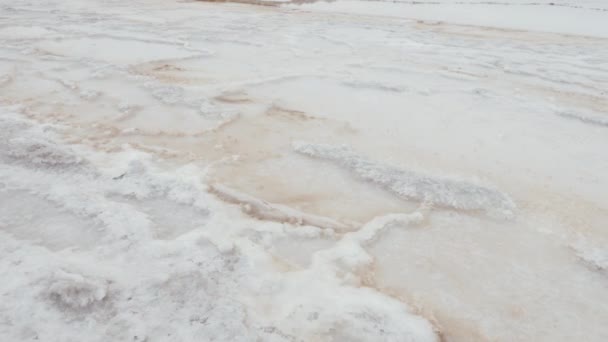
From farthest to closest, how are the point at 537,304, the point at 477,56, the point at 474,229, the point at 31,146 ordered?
the point at 477,56
the point at 31,146
the point at 474,229
the point at 537,304

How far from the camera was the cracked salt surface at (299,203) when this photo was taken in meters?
1.64

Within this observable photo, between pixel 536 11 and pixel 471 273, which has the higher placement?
pixel 536 11

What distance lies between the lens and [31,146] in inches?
112

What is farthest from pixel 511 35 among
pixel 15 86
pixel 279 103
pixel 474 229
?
pixel 15 86

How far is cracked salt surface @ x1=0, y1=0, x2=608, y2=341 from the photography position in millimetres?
1637

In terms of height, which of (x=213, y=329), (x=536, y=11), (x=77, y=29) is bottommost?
(x=213, y=329)

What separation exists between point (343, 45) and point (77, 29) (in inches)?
205

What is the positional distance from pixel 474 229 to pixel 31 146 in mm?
2873

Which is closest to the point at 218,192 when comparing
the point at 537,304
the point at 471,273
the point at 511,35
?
the point at 471,273

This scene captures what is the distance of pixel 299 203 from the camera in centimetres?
242

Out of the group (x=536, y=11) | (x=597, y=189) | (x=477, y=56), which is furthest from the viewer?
(x=536, y=11)

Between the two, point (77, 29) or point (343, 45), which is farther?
point (77, 29)

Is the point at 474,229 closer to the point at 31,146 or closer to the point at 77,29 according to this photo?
→ the point at 31,146

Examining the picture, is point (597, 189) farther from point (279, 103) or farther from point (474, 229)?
point (279, 103)
